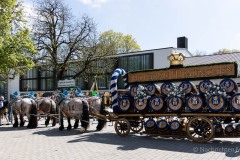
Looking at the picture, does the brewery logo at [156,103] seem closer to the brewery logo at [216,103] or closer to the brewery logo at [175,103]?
the brewery logo at [175,103]

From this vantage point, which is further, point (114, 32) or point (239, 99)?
point (114, 32)

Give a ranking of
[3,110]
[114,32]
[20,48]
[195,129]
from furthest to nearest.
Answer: [114,32] < [20,48] < [3,110] < [195,129]

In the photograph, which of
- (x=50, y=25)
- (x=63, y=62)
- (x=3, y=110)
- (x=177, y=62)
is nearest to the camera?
(x=177, y=62)

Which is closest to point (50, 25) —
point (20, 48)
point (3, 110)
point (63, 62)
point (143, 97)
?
point (63, 62)

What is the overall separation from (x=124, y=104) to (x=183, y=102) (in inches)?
101

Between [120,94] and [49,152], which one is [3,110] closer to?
[120,94]

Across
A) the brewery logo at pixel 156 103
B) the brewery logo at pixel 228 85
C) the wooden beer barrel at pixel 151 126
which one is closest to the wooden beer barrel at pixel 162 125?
the wooden beer barrel at pixel 151 126

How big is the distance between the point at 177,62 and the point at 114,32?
44.0 metres

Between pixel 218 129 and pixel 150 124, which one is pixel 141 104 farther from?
pixel 218 129

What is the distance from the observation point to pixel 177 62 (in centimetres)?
1117

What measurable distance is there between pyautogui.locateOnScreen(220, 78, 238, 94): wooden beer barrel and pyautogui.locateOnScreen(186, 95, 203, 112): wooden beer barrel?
873mm

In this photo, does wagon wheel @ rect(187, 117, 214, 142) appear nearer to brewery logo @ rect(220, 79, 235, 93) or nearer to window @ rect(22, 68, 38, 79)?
brewery logo @ rect(220, 79, 235, 93)

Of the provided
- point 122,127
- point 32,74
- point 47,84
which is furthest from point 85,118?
point 32,74

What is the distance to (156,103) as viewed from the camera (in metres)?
11.1
